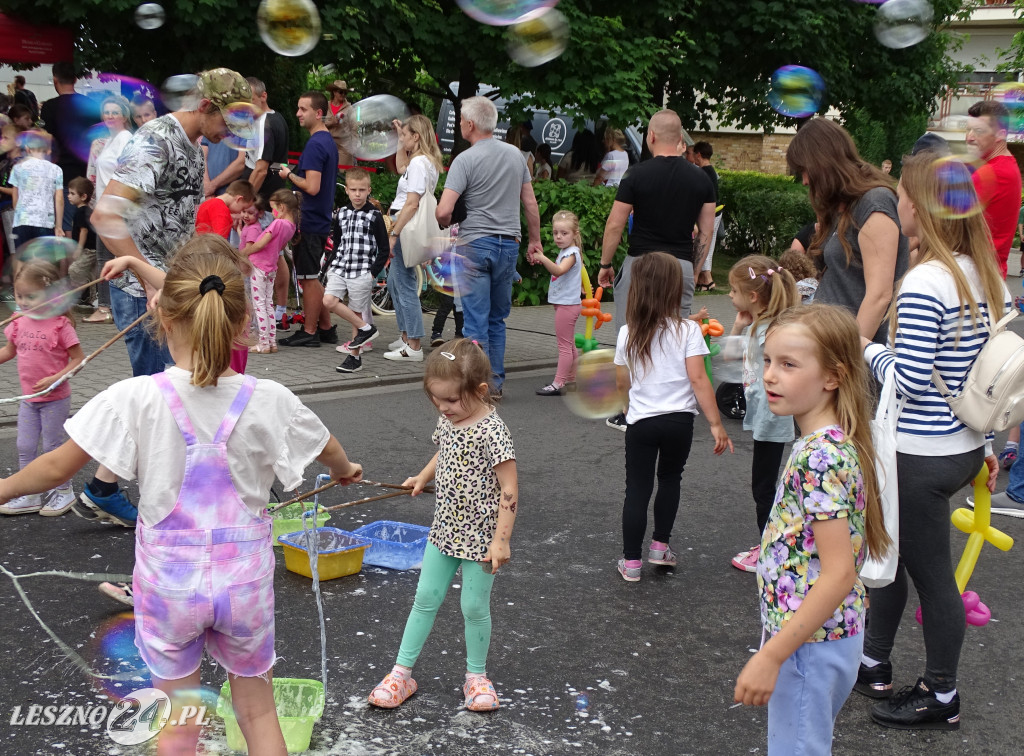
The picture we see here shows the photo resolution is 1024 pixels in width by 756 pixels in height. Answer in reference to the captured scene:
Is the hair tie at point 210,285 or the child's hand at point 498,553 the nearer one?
the hair tie at point 210,285

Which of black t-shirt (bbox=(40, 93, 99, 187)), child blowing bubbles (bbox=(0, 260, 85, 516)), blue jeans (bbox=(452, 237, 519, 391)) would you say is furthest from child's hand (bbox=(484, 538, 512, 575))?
black t-shirt (bbox=(40, 93, 99, 187))

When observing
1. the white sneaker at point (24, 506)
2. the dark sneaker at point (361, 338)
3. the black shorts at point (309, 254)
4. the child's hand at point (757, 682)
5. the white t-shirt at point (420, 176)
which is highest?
the white t-shirt at point (420, 176)

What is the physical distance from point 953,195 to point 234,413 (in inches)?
89.0

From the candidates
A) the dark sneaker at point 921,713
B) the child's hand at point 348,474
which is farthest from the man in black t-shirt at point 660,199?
the child's hand at point 348,474

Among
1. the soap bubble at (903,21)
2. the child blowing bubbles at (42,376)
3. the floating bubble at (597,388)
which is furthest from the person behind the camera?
the soap bubble at (903,21)

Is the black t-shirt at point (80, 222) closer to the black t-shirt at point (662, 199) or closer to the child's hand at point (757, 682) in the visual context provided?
the black t-shirt at point (662, 199)

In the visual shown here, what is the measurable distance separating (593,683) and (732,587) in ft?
3.86

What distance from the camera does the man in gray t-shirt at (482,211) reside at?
25.3ft

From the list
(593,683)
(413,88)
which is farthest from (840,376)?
(413,88)

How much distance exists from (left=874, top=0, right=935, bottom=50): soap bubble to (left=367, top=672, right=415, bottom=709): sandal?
22.5ft

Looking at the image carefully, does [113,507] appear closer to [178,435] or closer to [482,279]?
[178,435]

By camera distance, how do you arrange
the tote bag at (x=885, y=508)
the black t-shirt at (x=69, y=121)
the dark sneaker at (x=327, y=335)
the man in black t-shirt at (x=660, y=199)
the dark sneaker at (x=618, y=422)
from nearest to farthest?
the tote bag at (x=885, y=508) → the man in black t-shirt at (x=660, y=199) → the dark sneaker at (x=618, y=422) → the dark sneaker at (x=327, y=335) → the black t-shirt at (x=69, y=121)

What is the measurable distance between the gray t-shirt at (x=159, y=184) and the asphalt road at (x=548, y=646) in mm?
1329

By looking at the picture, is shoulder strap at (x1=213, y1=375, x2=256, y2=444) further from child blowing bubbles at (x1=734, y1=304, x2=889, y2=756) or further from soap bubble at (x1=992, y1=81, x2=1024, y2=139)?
soap bubble at (x1=992, y1=81, x2=1024, y2=139)
